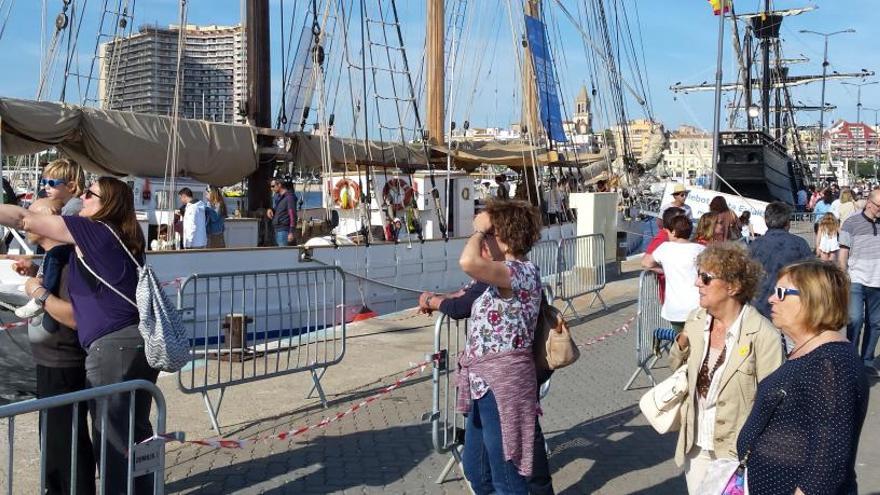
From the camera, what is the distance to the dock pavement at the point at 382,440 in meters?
5.38

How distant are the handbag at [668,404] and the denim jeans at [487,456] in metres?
0.73

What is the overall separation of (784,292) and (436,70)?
19.2 meters

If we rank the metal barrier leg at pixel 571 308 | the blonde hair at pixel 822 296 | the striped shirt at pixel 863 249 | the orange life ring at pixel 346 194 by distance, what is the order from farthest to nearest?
1. the orange life ring at pixel 346 194
2. the metal barrier leg at pixel 571 308
3. the striped shirt at pixel 863 249
4. the blonde hair at pixel 822 296

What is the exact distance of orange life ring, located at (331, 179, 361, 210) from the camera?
16.4m

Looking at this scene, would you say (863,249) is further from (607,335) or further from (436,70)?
(436,70)

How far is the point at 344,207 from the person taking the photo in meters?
16.6

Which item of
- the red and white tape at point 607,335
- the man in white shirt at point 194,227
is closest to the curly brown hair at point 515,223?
the red and white tape at point 607,335

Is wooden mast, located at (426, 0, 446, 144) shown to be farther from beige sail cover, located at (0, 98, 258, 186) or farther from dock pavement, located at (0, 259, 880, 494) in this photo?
dock pavement, located at (0, 259, 880, 494)

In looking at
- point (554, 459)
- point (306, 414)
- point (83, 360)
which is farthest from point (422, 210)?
point (83, 360)

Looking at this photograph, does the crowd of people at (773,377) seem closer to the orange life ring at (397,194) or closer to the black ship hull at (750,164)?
Result: the orange life ring at (397,194)

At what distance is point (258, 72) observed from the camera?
50.0 ft

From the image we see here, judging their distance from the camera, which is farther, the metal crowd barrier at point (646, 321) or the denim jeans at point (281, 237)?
the denim jeans at point (281, 237)

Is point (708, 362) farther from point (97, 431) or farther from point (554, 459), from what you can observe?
point (97, 431)

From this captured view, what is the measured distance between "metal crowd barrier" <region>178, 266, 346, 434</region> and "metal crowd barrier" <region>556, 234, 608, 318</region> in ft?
11.6
